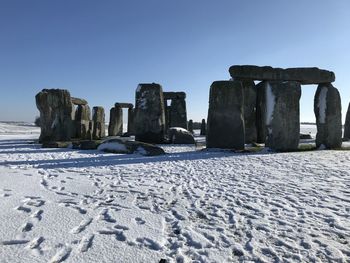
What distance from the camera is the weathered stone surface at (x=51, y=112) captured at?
46.6 feet

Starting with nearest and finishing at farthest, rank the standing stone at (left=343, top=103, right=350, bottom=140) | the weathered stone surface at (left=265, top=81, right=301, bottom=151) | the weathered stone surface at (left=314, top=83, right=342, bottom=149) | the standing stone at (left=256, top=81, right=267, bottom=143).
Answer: the weathered stone surface at (left=265, top=81, right=301, bottom=151) → the weathered stone surface at (left=314, top=83, right=342, bottom=149) → the standing stone at (left=256, top=81, right=267, bottom=143) → the standing stone at (left=343, top=103, right=350, bottom=140)

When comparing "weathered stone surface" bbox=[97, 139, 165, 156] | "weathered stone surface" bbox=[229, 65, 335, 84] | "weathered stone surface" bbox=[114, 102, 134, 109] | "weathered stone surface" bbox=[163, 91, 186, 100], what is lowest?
"weathered stone surface" bbox=[97, 139, 165, 156]

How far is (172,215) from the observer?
12.4 ft

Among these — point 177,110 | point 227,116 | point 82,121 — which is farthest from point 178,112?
point 227,116

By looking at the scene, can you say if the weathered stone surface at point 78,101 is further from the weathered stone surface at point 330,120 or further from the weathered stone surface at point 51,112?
the weathered stone surface at point 330,120

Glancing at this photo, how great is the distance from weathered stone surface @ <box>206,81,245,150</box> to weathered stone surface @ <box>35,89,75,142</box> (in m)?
6.91

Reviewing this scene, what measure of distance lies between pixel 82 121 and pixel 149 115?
479 centimetres

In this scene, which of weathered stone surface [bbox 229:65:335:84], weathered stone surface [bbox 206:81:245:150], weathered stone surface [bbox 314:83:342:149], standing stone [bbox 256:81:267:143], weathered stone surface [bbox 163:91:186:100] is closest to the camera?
weathered stone surface [bbox 206:81:245:150]

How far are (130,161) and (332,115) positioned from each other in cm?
784

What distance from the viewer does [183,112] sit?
21.1m

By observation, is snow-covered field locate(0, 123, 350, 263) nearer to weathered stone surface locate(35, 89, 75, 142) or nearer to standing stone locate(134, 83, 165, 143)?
standing stone locate(134, 83, 165, 143)

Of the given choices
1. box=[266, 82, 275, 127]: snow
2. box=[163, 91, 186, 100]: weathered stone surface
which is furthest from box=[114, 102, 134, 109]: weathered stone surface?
box=[266, 82, 275, 127]: snow

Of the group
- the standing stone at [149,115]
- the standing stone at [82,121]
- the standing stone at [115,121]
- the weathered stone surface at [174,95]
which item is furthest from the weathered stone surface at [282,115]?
the standing stone at [115,121]

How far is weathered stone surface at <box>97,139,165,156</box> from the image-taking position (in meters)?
9.50
